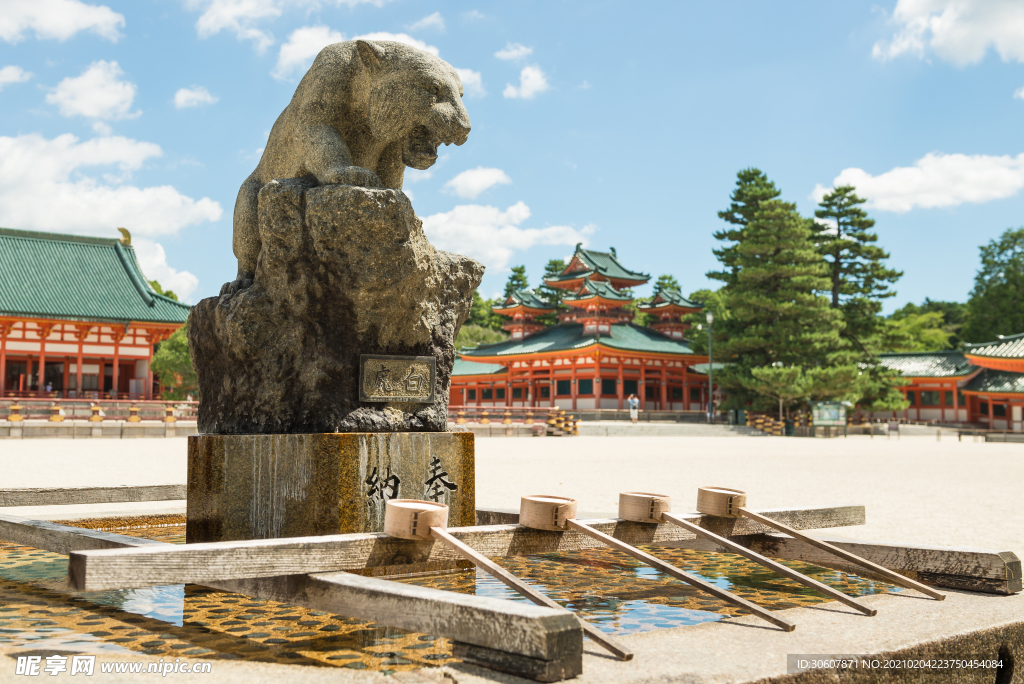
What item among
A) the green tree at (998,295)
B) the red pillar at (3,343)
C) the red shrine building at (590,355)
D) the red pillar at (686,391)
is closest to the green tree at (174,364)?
the red pillar at (3,343)

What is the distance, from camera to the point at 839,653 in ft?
7.20

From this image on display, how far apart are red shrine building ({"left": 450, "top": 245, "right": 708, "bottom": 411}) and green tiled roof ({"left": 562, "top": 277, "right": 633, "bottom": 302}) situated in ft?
0.17

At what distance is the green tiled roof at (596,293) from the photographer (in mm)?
39844

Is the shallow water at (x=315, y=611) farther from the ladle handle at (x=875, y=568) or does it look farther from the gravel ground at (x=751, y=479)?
the gravel ground at (x=751, y=479)

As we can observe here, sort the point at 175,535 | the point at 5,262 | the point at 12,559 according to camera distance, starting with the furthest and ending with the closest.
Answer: the point at 5,262 < the point at 175,535 < the point at 12,559

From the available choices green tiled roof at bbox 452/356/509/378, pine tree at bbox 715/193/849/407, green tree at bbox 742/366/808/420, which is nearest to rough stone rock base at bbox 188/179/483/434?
green tree at bbox 742/366/808/420

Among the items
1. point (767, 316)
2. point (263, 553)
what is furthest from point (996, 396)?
point (263, 553)

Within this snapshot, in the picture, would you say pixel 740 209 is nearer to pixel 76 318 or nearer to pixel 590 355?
pixel 590 355

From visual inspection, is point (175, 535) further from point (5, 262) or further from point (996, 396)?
point (996, 396)

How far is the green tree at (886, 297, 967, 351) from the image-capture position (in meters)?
55.8

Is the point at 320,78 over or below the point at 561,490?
over

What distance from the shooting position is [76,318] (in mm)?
27516

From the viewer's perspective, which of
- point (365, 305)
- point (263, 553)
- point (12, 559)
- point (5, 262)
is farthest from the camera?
point (5, 262)

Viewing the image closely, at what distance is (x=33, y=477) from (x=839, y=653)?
10078 mm
